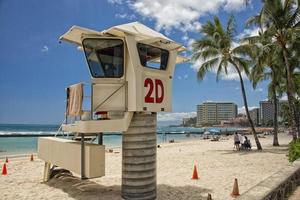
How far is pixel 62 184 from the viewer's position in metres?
10.9

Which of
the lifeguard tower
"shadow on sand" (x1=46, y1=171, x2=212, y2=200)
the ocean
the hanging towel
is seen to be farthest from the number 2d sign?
the ocean

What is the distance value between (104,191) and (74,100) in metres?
3.14

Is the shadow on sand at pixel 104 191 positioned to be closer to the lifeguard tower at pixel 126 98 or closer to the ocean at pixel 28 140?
the lifeguard tower at pixel 126 98

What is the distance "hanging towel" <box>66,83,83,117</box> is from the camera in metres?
9.20

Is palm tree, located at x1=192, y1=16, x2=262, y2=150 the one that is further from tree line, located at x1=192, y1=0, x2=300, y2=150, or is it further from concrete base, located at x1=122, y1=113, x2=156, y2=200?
concrete base, located at x1=122, y1=113, x2=156, y2=200

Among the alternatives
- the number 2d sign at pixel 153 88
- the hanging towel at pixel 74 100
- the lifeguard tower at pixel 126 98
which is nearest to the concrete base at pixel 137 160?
the lifeguard tower at pixel 126 98

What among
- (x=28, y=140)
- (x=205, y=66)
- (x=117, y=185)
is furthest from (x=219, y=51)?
(x=28, y=140)

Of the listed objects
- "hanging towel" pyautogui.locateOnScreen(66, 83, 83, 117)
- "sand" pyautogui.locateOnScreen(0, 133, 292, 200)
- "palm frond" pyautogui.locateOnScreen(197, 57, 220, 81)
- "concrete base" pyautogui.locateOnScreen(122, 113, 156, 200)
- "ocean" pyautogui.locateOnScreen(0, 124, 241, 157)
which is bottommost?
"ocean" pyautogui.locateOnScreen(0, 124, 241, 157)

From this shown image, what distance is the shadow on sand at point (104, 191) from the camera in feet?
29.9

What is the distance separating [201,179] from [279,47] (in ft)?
48.9

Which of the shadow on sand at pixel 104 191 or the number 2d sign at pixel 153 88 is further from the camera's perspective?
the shadow on sand at pixel 104 191

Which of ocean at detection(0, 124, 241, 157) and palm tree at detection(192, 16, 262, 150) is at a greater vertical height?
palm tree at detection(192, 16, 262, 150)

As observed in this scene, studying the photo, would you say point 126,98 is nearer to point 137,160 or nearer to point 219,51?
point 137,160

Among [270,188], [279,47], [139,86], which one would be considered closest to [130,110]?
[139,86]
